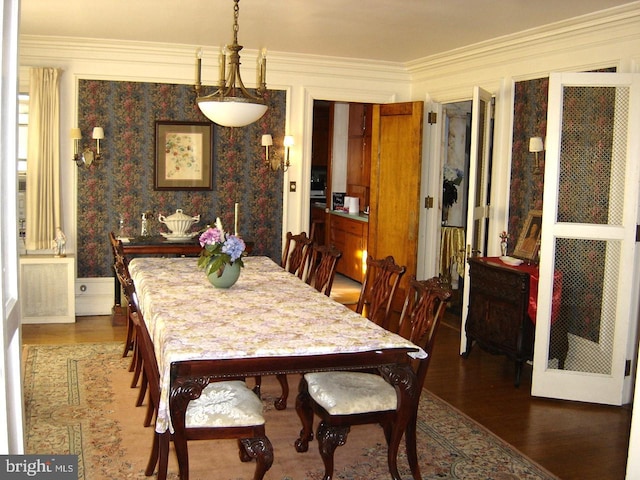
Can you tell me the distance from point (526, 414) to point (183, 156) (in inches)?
158

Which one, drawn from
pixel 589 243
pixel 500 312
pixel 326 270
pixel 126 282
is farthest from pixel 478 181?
pixel 126 282

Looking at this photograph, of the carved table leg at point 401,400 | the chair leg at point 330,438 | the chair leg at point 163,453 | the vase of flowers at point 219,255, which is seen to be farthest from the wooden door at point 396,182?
the chair leg at point 163,453

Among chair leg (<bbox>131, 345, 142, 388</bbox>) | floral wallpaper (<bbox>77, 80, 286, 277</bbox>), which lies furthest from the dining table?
floral wallpaper (<bbox>77, 80, 286, 277</bbox>)

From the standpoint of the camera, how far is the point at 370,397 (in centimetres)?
302

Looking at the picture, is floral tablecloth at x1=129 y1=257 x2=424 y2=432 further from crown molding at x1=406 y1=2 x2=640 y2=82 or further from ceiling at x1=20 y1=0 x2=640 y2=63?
crown molding at x1=406 y1=2 x2=640 y2=82

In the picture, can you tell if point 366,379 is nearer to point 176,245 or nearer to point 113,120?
point 176,245

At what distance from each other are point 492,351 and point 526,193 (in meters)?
1.32

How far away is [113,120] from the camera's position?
633cm

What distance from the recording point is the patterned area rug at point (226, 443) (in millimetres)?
3289

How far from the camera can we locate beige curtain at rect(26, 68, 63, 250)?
5.99 meters

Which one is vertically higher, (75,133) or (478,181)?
(75,133)

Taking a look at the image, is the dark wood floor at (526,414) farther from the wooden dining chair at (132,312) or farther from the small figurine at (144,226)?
the wooden dining chair at (132,312)

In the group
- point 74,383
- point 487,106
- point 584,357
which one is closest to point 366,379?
point 584,357

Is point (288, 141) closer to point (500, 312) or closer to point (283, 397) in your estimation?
point (500, 312)
